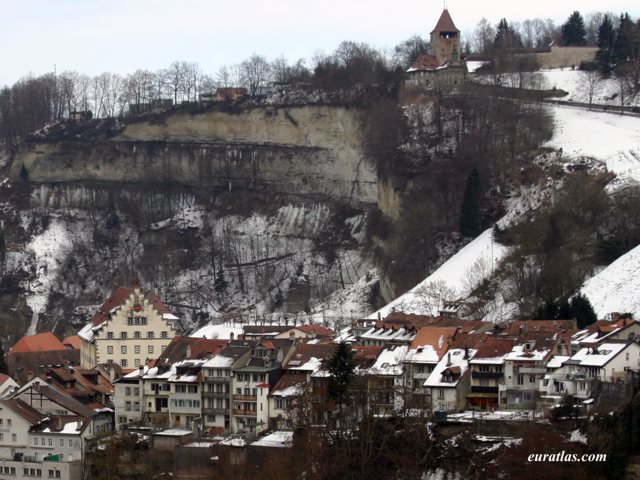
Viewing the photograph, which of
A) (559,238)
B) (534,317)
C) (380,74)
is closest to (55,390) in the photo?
(534,317)

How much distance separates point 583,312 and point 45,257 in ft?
208

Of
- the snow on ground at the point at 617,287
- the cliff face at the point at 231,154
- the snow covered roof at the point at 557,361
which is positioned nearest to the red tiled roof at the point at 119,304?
the snow on ground at the point at 617,287

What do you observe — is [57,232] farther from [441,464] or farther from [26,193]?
[441,464]

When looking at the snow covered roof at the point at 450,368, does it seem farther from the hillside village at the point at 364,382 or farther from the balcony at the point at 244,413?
the balcony at the point at 244,413

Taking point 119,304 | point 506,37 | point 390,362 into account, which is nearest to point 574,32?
point 506,37

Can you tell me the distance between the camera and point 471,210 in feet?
341

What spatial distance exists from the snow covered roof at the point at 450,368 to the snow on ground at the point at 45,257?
5893 cm

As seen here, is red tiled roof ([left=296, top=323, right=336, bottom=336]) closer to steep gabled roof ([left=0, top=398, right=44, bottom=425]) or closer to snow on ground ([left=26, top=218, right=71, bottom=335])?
steep gabled roof ([left=0, top=398, right=44, bottom=425])

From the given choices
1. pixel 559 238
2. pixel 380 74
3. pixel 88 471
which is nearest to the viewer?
pixel 88 471

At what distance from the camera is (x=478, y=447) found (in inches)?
2393

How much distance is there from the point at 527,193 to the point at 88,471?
44579 mm

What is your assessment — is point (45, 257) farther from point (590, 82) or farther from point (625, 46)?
point (625, 46)

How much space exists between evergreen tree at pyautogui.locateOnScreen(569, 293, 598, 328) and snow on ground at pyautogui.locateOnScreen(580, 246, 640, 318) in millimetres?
1217

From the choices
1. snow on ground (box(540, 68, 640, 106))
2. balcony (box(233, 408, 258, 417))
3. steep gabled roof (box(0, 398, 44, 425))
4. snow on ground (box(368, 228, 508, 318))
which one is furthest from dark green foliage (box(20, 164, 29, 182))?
balcony (box(233, 408, 258, 417))
